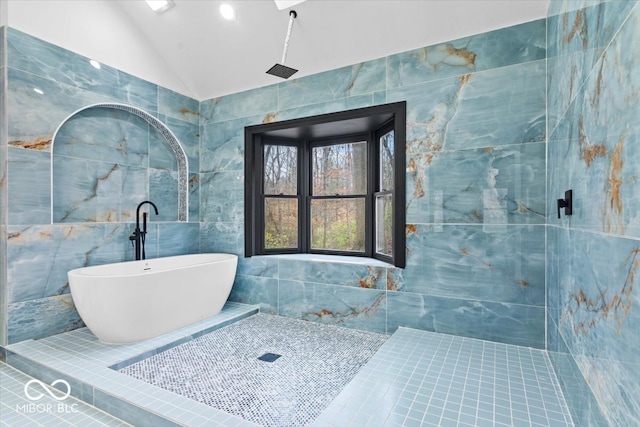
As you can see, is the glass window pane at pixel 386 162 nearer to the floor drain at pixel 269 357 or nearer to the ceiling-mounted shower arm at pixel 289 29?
the ceiling-mounted shower arm at pixel 289 29

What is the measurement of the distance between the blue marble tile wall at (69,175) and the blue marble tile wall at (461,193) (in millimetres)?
1665

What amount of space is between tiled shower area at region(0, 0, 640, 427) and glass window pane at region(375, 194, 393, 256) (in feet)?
1.50

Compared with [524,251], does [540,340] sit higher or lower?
lower

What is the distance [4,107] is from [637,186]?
3435mm

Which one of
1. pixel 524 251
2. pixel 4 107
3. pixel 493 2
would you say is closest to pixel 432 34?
pixel 493 2

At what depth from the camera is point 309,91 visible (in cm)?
312

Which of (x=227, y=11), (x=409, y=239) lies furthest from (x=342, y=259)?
(x=227, y=11)

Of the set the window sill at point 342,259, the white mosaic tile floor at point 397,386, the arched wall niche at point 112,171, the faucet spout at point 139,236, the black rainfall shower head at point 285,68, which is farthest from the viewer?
the faucet spout at point 139,236

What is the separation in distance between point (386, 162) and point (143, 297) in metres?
2.36

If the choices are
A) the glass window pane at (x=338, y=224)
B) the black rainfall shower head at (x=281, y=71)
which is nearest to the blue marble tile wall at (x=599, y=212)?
the black rainfall shower head at (x=281, y=71)

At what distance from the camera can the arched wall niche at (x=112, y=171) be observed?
2734mm

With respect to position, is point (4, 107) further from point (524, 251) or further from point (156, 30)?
point (524, 251)

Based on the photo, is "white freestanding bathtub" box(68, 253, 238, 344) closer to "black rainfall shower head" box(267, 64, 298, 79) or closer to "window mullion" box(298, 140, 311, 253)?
"window mullion" box(298, 140, 311, 253)

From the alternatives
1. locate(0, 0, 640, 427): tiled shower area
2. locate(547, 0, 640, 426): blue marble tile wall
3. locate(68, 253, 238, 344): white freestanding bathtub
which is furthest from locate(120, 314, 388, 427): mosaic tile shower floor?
locate(547, 0, 640, 426): blue marble tile wall
